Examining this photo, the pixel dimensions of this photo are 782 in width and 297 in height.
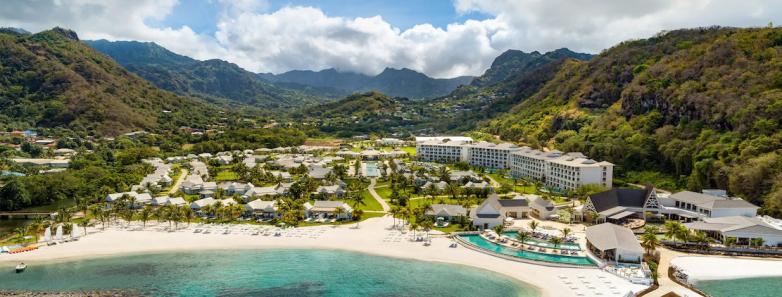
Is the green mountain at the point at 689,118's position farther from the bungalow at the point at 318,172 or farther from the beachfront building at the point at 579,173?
the bungalow at the point at 318,172

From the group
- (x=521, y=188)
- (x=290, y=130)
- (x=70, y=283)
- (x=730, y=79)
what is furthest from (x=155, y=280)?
(x=290, y=130)

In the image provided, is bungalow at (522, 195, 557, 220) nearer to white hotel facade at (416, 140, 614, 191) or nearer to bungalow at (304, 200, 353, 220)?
white hotel facade at (416, 140, 614, 191)

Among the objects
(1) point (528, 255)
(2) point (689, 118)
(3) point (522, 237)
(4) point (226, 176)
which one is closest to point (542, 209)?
(3) point (522, 237)

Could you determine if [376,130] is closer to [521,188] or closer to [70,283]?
[521,188]

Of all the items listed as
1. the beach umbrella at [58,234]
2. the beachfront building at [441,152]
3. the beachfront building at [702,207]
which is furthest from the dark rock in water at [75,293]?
the beachfront building at [441,152]

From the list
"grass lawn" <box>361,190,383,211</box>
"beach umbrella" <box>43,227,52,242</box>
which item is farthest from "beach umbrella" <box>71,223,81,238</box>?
"grass lawn" <box>361,190,383,211</box>

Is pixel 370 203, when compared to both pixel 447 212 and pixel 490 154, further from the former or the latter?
pixel 490 154
